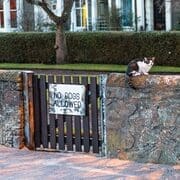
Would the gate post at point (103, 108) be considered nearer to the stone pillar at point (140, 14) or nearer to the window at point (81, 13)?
the stone pillar at point (140, 14)

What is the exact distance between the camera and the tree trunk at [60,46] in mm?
27188

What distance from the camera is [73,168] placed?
313 inches

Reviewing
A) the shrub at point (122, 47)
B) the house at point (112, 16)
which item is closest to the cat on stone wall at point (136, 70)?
the shrub at point (122, 47)

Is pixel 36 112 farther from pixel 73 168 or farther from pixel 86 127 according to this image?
pixel 73 168

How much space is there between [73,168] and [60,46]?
64.0 ft

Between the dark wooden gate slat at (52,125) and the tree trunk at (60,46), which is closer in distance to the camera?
the dark wooden gate slat at (52,125)

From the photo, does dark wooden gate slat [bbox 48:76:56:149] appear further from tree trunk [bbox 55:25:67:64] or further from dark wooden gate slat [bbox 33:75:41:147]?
tree trunk [bbox 55:25:67:64]

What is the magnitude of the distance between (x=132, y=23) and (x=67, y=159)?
96.5 feet

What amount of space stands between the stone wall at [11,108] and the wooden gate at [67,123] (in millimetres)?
259

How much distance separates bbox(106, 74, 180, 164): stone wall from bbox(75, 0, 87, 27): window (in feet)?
106

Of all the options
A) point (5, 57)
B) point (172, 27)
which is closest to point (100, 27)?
point (172, 27)

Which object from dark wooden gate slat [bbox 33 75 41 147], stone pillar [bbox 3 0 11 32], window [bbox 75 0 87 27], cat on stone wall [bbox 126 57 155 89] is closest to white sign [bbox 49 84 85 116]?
dark wooden gate slat [bbox 33 75 41 147]

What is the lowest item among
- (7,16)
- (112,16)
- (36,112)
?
(36,112)

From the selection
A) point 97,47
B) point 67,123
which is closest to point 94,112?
point 67,123
